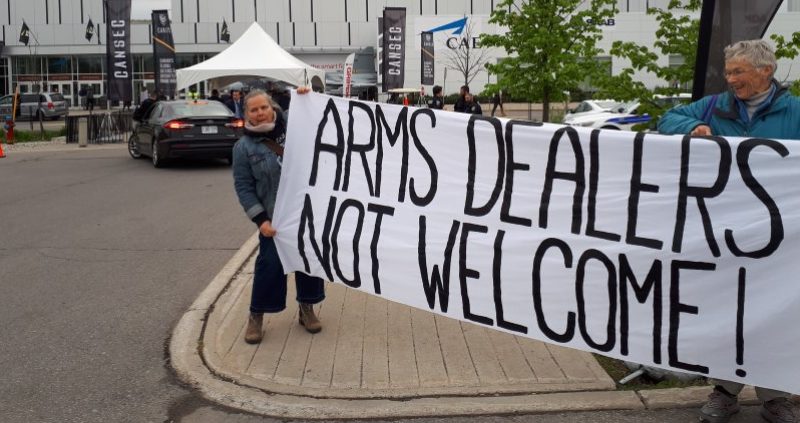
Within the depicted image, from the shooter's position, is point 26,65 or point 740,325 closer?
point 740,325

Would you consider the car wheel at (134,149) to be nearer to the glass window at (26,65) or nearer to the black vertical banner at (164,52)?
the black vertical banner at (164,52)

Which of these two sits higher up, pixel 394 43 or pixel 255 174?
pixel 394 43

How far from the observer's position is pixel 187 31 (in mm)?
69062

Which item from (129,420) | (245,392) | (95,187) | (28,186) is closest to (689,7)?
(245,392)

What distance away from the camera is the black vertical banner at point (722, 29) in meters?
5.27

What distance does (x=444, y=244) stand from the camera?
4.88 m

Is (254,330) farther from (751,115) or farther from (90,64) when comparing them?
(90,64)

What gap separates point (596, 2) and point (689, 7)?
537 centimetres

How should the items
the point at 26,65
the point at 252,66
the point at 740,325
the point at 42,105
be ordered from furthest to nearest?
1. the point at 26,65
2. the point at 42,105
3. the point at 252,66
4. the point at 740,325

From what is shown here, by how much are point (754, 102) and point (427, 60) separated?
31.8 m

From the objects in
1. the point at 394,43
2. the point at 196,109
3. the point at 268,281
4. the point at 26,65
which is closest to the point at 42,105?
the point at 394,43

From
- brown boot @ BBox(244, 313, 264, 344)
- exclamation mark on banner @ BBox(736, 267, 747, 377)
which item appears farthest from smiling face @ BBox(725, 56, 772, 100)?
brown boot @ BBox(244, 313, 264, 344)

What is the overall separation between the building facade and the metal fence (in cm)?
3898

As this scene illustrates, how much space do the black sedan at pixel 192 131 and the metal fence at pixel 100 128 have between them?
9224mm
